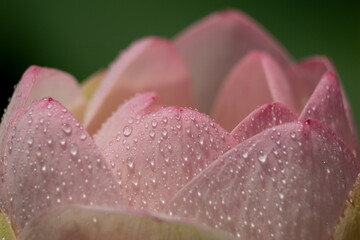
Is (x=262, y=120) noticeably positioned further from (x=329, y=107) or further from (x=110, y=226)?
(x=110, y=226)

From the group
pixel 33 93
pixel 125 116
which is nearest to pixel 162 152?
pixel 125 116

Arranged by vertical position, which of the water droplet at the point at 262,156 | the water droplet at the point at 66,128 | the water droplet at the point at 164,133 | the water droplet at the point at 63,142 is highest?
the water droplet at the point at 66,128

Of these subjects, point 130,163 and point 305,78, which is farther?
point 305,78

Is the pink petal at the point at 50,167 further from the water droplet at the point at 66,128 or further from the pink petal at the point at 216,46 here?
the pink petal at the point at 216,46

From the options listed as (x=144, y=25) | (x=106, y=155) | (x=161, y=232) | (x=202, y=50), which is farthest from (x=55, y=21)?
(x=161, y=232)

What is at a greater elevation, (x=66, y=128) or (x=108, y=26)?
(x=66, y=128)

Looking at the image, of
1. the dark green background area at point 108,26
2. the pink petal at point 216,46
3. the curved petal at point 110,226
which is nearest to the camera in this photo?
the curved petal at point 110,226

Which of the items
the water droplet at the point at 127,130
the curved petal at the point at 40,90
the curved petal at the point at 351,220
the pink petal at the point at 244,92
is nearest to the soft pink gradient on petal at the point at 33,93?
the curved petal at the point at 40,90

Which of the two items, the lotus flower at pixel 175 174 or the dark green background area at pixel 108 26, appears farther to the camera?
the dark green background area at pixel 108 26
